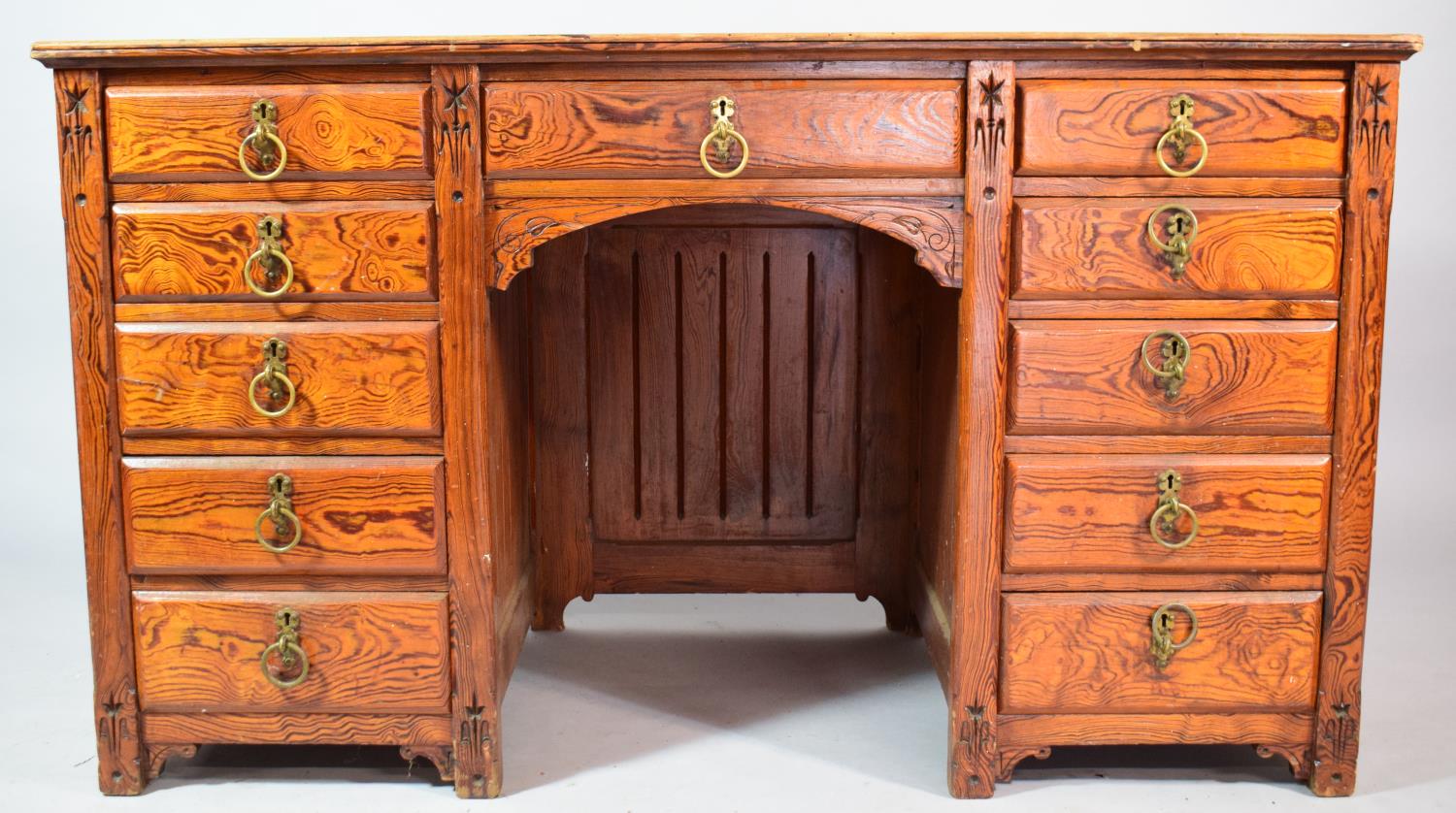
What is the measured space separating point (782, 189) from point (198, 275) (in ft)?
3.27

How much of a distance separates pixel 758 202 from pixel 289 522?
38.2 inches

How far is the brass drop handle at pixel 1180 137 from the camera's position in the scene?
2.20 meters

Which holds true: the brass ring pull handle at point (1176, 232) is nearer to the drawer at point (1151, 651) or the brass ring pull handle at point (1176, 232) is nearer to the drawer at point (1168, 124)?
the drawer at point (1168, 124)

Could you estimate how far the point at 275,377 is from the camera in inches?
89.0

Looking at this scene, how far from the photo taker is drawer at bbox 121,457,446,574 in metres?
2.29

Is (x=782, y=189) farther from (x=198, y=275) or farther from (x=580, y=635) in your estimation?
(x=580, y=635)

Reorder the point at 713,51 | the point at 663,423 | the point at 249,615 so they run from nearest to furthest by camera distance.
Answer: the point at 713,51 → the point at 249,615 → the point at 663,423

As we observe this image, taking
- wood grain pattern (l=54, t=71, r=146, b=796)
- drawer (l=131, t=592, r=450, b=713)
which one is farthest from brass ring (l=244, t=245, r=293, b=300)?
drawer (l=131, t=592, r=450, b=713)

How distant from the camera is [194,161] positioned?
2.24 meters

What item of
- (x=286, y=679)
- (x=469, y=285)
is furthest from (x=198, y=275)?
(x=286, y=679)

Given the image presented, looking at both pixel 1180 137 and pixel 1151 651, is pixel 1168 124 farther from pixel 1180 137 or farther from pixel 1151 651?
pixel 1151 651

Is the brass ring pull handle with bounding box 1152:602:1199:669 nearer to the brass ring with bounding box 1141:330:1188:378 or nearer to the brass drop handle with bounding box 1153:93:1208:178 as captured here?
the brass ring with bounding box 1141:330:1188:378

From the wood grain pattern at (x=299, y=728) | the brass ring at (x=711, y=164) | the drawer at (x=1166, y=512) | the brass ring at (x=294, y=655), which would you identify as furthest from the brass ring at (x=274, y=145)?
the drawer at (x=1166, y=512)

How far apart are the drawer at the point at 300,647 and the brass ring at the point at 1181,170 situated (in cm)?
144
